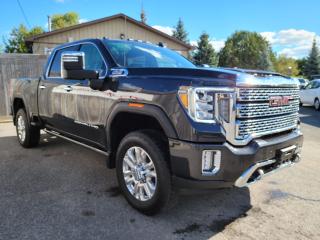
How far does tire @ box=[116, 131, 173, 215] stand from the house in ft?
48.0

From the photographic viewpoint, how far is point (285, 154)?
10.6 feet

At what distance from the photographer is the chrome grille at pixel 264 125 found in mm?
2846

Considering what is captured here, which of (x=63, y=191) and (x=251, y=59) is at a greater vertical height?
(x=251, y=59)

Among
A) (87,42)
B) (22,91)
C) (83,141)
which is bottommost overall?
(83,141)

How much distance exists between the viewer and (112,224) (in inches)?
123

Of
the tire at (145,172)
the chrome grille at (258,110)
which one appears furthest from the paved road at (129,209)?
the chrome grille at (258,110)

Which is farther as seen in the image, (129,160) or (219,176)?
(129,160)

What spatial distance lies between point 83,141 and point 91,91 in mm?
872

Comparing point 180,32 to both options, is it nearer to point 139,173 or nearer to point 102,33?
point 102,33

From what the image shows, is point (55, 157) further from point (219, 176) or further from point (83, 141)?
point (219, 176)

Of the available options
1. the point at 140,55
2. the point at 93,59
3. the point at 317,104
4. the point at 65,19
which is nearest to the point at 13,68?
the point at 93,59

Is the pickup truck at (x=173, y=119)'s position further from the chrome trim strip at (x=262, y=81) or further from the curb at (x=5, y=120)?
the curb at (x=5, y=120)

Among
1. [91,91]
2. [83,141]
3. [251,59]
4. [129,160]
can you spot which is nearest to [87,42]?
[91,91]

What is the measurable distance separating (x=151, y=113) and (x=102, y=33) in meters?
16.8
